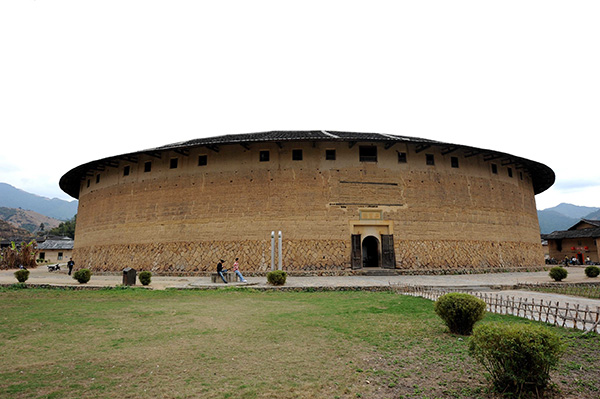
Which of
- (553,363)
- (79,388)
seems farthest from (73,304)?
(553,363)

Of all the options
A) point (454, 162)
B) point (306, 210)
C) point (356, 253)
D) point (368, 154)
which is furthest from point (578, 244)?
point (306, 210)

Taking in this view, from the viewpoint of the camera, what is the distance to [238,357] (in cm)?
478

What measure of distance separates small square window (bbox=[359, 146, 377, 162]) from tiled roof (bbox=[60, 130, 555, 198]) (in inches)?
26.1

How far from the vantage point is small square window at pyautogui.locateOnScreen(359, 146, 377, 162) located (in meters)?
20.7

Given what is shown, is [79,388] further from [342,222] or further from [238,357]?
[342,222]

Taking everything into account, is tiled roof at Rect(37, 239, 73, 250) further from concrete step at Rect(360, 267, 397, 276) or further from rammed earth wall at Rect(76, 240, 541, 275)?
concrete step at Rect(360, 267, 397, 276)

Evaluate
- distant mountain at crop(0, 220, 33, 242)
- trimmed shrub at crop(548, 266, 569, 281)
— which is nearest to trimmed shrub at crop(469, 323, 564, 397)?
trimmed shrub at crop(548, 266, 569, 281)

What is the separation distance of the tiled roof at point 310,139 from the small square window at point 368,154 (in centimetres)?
66

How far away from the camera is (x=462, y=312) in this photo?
6.01 metres

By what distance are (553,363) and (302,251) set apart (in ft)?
52.0

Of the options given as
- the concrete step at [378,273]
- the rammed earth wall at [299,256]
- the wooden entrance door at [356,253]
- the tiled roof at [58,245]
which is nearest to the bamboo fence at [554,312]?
the concrete step at [378,273]

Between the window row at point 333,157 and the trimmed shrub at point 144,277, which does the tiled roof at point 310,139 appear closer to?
the window row at point 333,157

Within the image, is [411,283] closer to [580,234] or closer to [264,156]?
[264,156]

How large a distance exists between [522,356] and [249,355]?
10.7ft
